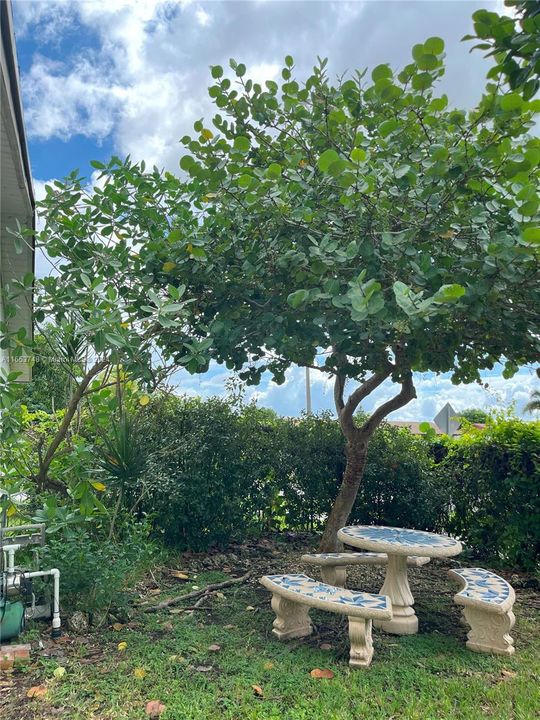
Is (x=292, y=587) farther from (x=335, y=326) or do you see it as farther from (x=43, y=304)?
(x=43, y=304)

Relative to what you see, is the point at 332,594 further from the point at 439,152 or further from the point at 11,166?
the point at 11,166

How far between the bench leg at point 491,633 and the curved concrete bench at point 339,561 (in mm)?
787

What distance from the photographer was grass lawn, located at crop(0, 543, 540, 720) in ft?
9.28

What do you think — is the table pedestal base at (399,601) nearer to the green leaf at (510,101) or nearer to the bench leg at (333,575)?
the bench leg at (333,575)

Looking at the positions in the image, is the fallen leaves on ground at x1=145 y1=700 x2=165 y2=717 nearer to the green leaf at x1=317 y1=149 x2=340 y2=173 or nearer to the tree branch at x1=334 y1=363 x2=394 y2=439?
the green leaf at x1=317 y1=149 x2=340 y2=173

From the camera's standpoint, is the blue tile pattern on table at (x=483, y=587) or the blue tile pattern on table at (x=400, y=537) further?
the blue tile pattern on table at (x=400, y=537)

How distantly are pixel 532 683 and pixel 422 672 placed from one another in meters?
0.63

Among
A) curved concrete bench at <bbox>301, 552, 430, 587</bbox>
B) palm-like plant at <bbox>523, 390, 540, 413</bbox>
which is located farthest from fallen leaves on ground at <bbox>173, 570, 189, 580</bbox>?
palm-like plant at <bbox>523, 390, 540, 413</bbox>

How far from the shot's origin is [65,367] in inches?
177

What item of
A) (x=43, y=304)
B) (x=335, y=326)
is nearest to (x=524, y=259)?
(x=335, y=326)

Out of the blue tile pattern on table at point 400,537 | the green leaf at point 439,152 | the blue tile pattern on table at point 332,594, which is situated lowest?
the blue tile pattern on table at point 332,594

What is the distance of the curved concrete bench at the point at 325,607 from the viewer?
3.34 m

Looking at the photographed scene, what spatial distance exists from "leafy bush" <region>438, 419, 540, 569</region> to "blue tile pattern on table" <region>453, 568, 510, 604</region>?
1488 mm

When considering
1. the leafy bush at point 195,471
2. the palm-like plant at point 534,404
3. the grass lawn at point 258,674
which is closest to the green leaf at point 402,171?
the grass lawn at point 258,674
